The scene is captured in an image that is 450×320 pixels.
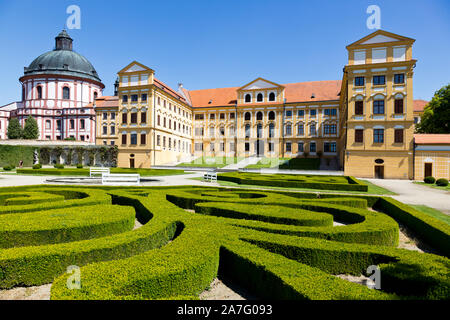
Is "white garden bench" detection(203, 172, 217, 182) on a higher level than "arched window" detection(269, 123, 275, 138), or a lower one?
lower

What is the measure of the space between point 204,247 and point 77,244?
6.74 ft

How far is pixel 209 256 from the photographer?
3.70 m

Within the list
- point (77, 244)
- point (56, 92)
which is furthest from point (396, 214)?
point (56, 92)

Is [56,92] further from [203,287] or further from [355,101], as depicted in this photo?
[203,287]

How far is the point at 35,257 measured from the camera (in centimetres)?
368

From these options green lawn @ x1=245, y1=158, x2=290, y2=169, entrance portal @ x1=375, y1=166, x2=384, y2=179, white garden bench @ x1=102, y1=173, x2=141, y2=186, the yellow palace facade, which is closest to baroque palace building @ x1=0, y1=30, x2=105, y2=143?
the yellow palace facade

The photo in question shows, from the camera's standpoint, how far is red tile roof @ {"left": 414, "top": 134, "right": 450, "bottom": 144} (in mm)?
26609

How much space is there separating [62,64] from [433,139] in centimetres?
8116

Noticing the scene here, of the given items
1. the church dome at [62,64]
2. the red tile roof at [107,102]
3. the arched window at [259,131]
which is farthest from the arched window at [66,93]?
the arched window at [259,131]

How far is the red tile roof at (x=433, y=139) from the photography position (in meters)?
26.6

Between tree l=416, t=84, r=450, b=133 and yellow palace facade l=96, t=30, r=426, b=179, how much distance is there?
11186 mm

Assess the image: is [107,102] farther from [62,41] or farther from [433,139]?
[433,139]

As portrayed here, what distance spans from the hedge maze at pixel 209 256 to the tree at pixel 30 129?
221ft

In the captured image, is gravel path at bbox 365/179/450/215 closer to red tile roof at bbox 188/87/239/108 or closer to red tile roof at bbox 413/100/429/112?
red tile roof at bbox 188/87/239/108
